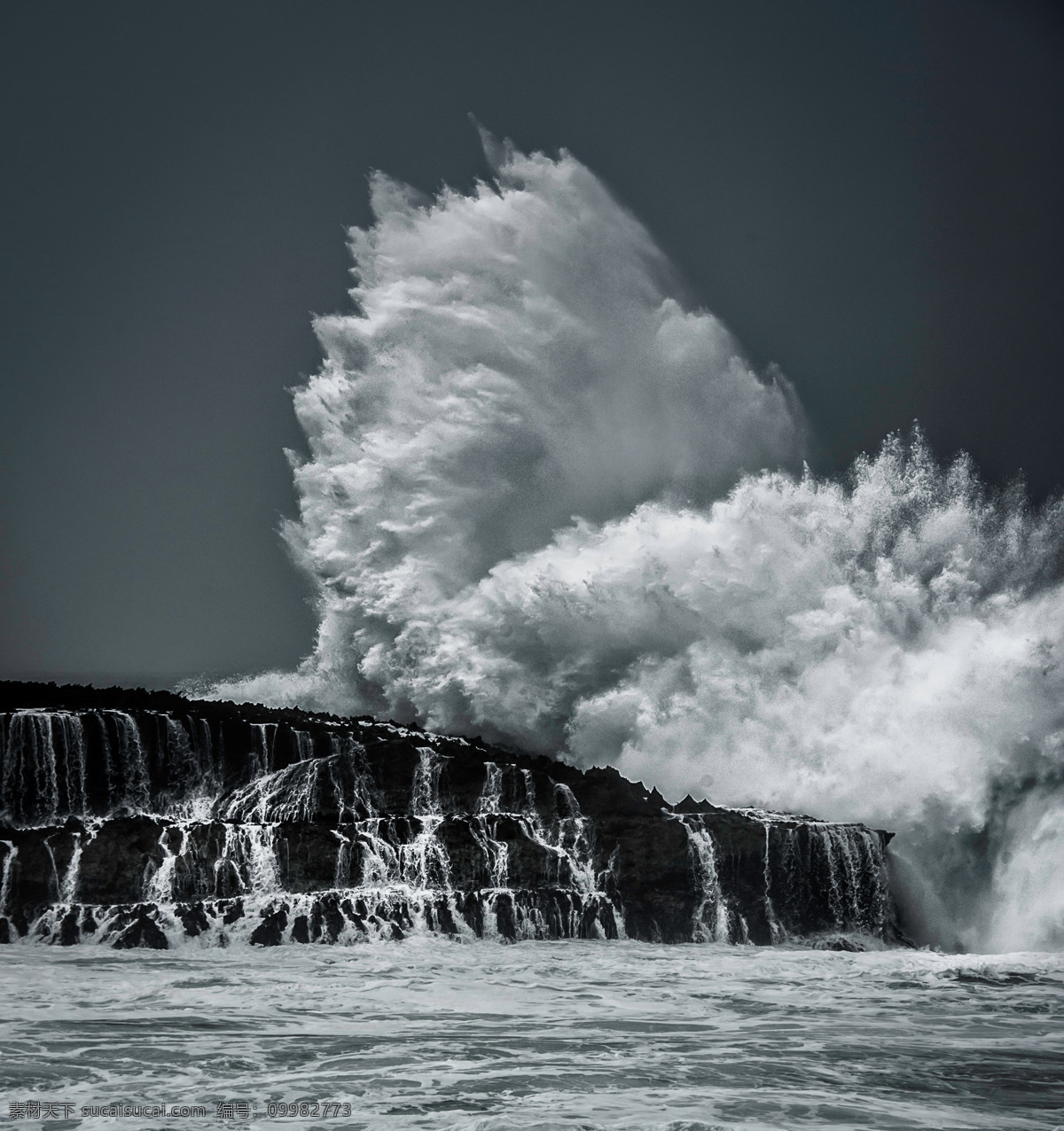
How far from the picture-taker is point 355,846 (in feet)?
102

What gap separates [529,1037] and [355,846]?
41.9 feet

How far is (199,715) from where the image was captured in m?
36.9

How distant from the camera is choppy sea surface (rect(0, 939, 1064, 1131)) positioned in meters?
14.9

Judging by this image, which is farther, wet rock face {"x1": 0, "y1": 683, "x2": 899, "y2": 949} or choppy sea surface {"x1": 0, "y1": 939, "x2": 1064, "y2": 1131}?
wet rock face {"x1": 0, "y1": 683, "x2": 899, "y2": 949}

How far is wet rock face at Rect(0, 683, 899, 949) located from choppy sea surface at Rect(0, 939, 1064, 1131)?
1690 mm

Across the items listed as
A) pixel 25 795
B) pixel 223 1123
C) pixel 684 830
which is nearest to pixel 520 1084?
pixel 223 1123

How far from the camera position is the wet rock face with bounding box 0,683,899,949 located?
29.0m

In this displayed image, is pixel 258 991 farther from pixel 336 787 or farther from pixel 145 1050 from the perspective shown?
pixel 336 787

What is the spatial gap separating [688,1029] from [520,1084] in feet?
16.5

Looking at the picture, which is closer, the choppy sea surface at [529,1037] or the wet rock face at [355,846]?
the choppy sea surface at [529,1037]

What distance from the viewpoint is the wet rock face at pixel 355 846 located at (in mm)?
29016

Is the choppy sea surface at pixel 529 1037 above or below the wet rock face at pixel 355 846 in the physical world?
below

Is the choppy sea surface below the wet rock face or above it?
below

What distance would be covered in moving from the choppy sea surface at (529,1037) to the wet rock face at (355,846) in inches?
66.5
